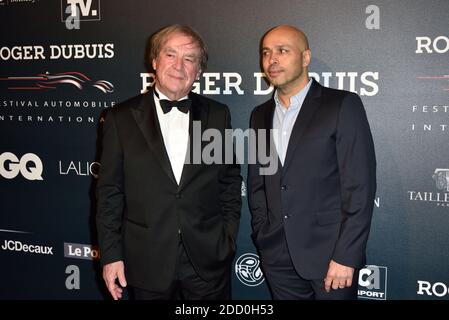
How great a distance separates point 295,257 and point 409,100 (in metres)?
1.20

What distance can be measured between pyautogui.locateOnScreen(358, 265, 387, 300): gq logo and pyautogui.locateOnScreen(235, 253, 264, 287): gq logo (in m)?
0.66

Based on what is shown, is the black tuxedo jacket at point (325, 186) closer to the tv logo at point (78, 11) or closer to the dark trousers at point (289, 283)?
the dark trousers at point (289, 283)

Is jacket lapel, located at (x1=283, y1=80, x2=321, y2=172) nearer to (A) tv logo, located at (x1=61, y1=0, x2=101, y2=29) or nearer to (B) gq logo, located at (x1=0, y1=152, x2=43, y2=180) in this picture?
(A) tv logo, located at (x1=61, y1=0, x2=101, y2=29)

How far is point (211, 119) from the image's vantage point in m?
2.21

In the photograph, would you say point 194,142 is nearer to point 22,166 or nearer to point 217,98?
point 217,98

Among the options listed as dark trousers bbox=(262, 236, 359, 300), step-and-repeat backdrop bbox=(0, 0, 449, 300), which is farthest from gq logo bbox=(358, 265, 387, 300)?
dark trousers bbox=(262, 236, 359, 300)

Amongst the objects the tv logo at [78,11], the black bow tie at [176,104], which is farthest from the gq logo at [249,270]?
the tv logo at [78,11]

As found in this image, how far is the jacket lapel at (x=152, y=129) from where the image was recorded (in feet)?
6.79

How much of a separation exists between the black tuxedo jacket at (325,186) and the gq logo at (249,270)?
80cm

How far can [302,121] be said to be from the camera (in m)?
2.11

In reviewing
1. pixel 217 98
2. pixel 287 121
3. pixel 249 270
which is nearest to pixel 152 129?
pixel 287 121

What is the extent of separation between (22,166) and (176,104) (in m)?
1.84

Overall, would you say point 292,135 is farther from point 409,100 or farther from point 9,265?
point 9,265

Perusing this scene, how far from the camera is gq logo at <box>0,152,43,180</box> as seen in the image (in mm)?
3363
